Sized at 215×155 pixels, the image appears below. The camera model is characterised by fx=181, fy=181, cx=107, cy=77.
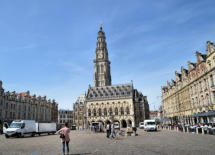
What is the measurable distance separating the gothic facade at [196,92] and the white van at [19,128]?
1086 inches

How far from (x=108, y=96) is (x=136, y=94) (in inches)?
604

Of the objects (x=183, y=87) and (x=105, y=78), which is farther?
(x=105, y=78)

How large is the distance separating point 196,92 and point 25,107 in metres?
57.0

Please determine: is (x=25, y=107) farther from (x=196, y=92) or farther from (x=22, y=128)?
(x=196, y=92)

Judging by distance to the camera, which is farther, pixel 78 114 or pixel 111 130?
pixel 78 114

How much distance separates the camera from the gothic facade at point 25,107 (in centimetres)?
5609

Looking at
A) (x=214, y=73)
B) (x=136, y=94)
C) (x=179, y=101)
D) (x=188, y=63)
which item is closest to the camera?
(x=214, y=73)

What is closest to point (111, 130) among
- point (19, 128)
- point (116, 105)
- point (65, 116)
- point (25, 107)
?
point (19, 128)

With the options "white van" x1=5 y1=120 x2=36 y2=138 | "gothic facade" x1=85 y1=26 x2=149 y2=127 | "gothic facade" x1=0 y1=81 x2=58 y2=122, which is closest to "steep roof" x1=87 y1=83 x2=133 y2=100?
"gothic facade" x1=85 y1=26 x2=149 y2=127

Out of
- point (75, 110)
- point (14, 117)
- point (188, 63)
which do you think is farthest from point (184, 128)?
point (75, 110)

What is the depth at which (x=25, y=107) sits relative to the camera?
6662 centimetres

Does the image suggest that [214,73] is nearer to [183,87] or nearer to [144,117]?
[183,87]

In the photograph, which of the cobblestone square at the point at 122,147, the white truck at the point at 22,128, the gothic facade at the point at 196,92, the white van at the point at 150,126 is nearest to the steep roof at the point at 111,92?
the gothic facade at the point at 196,92

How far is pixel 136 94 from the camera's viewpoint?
3637 inches
